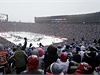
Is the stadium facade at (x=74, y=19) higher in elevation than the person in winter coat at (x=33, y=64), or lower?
higher

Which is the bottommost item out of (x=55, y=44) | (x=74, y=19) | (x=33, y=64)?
(x=55, y=44)

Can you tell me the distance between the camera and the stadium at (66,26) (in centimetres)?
4361

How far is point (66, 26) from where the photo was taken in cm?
6100

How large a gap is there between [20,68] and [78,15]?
50814 millimetres

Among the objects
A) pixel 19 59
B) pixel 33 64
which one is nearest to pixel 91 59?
pixel 19 59

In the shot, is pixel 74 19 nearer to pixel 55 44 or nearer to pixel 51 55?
pixel 55 44

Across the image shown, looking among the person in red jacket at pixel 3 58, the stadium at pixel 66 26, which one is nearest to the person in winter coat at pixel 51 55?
the person in red jacket at pixel 3 58

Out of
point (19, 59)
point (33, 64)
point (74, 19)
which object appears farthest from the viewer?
point (74, 19)

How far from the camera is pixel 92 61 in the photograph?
5520mm

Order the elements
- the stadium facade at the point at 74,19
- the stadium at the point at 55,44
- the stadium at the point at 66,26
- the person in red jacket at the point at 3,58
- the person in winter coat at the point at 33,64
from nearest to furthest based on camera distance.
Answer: the person in winter coat at the point at 33,64, the stadium at the point at 55,44, the person in red jacket at the point at 3,58, the stadium at the point at 66,26, the stadium facade at the point at 74,19

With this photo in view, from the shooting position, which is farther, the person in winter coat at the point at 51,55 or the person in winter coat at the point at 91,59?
the person in winter coat at the point at 91,59

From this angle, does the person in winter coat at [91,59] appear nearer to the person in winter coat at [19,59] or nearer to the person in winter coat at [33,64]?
the person in winter coat at [19,59]

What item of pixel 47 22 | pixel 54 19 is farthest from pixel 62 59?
pixel 47 22

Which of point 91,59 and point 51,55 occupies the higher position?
point 51,55
